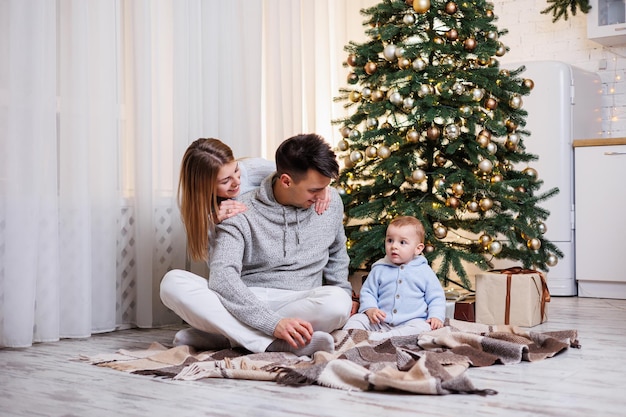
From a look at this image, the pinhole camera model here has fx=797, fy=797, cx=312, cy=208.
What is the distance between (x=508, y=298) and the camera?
10.5 feet

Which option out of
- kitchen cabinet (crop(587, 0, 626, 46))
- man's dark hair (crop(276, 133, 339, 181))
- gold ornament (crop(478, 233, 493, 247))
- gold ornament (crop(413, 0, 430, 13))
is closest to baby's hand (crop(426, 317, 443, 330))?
gold ornament (crop(478, 233, 493, 247))

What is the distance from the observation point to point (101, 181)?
10.0 feet

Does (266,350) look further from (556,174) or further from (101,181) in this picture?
(556,174)

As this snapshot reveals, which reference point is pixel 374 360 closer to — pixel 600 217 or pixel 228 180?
pixel 228 180

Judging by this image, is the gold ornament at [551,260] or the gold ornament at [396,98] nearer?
the gold ornament at [396,98]

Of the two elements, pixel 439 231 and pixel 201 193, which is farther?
pixel 439 231

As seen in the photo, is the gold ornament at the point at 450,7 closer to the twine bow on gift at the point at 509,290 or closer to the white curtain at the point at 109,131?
the white curtain at the point at 109,131

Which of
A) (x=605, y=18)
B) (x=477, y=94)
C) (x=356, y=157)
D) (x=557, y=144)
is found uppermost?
(x=605, y=18)

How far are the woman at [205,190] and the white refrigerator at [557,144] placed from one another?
2.51 m

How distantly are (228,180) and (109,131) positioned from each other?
68cm

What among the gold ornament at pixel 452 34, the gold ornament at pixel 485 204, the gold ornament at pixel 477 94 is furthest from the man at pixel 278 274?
the gold ornament at pixel 452 34

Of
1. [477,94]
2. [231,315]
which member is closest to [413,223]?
[477,94]

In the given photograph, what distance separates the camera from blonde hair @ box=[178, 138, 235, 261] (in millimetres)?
2588

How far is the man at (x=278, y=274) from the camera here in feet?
7.97
